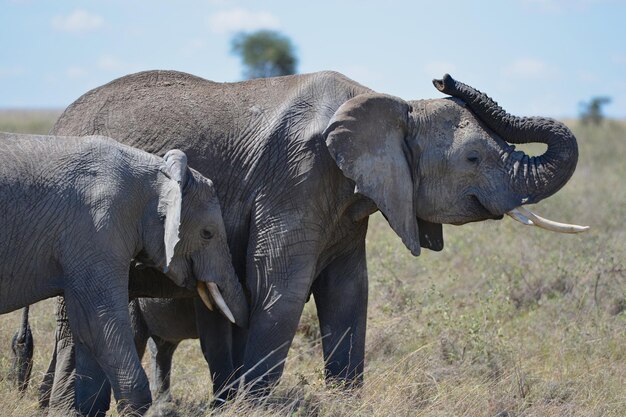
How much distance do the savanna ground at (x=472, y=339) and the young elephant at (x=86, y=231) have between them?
611 millimetres

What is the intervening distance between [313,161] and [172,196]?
112 cm

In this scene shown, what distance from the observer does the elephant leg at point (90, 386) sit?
6859 millimetres

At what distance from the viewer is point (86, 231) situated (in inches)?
255

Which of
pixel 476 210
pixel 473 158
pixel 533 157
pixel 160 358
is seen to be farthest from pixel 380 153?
pixel 160 358

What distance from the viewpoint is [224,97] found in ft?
25.7

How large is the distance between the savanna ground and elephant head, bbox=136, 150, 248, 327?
736 millimetres

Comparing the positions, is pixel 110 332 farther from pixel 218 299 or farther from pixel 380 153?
pixel 380 153

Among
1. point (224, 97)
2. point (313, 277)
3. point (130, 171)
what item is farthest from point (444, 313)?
point (130, 171)

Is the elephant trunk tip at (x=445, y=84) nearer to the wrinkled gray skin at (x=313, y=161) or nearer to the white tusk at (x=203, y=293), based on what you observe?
the wrinkled gray skin at (x=313, y=161)

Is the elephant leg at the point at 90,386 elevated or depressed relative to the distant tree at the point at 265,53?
depressed

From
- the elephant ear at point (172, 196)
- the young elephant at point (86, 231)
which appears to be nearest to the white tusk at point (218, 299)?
the elephant ear at point (172, 196)

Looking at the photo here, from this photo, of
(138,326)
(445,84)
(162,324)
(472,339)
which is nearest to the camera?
(445,84)

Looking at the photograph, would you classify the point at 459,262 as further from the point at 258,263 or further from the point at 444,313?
the point at 258,263

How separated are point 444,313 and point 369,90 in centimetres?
252
